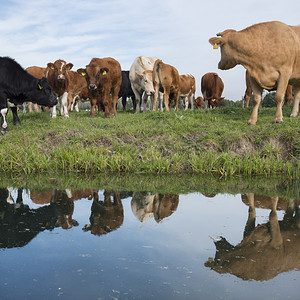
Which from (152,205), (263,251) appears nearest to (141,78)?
(152,205)

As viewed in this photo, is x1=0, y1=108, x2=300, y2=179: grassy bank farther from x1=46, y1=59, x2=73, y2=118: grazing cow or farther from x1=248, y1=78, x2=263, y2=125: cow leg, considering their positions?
x1=46, y1=59, x2=73, y2=118: grazing cow

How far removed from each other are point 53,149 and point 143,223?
428 centimetres

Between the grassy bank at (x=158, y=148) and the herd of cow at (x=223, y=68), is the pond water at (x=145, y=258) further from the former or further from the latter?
the herd of cow at (x=223, y=68)

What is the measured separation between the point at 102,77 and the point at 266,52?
4776mm

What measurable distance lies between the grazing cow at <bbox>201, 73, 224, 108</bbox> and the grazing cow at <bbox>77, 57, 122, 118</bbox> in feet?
25.6

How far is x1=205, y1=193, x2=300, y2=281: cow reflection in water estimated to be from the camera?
10.5ft

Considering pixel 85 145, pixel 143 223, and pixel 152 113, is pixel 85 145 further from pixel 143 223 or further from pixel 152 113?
pixel 143 223

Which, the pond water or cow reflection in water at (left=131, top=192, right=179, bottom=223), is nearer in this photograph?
the pond water

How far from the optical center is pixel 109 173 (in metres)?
7.44

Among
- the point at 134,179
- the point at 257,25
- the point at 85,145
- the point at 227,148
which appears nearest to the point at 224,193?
the point at 134,179

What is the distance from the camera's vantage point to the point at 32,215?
4773mm

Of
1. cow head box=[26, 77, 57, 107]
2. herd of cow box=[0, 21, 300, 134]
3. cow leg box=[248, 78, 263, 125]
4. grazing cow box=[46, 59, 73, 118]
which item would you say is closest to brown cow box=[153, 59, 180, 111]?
herd of cow box=[0, 21, 300, 134]

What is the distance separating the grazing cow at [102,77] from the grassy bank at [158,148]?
1665 millimetres

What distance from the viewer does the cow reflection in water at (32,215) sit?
4.02 meters
